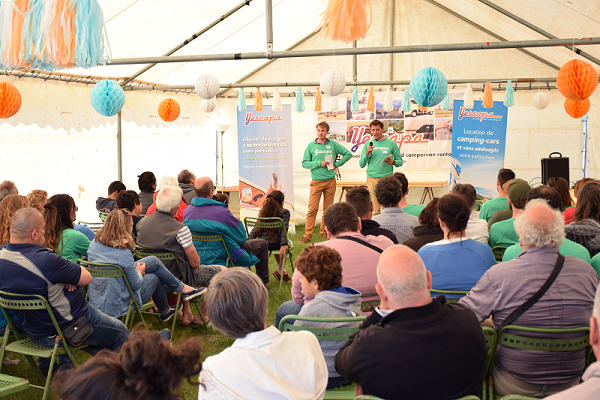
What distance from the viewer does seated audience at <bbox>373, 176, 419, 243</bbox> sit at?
3.70 m

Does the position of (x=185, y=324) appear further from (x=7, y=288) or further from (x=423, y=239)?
(x=423, y=239)

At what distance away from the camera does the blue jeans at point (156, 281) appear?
138 inches

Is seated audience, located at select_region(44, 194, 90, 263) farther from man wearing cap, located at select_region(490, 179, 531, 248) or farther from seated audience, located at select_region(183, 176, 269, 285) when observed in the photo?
man wearing cap, located at select_region(490, 179, 531, 248)

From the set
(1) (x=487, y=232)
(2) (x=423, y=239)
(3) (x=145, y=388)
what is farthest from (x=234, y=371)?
(1) (x=487, y=232)

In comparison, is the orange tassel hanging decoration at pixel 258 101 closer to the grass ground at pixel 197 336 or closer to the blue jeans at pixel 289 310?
the grass ground at pixel 197 336

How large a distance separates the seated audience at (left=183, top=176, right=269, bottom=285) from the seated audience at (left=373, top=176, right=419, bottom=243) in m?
1.21

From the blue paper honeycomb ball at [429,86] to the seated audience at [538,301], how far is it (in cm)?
258

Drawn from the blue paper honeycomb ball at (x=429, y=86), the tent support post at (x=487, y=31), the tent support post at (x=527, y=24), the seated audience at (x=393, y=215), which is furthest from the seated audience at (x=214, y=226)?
the tent support post at (x=487, y=31)

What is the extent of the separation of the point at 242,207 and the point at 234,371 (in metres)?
7.03

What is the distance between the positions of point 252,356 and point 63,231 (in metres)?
2.47

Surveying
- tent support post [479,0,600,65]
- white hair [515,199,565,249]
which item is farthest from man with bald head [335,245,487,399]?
tent support post [479,0,600,65]

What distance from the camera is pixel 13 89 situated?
15.2 feet

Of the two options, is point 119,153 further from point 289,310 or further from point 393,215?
point 289,310

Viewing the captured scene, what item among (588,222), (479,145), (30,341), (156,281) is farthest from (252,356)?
(479,145)
